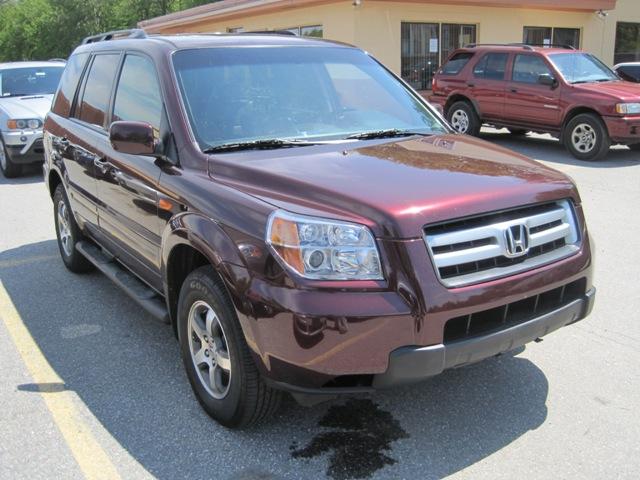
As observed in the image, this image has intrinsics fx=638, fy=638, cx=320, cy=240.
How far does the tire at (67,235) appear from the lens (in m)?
5.48

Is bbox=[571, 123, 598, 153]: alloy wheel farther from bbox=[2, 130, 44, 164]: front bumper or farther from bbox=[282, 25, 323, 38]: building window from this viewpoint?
bbox=[2, 130, 44, 164]: front bumper

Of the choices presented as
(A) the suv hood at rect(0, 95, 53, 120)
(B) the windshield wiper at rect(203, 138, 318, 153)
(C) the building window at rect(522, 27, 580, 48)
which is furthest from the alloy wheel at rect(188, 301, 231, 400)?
(C) the building window at rect(522, 27, 580, 48)

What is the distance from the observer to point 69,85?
5555 mm

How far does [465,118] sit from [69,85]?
9332mm

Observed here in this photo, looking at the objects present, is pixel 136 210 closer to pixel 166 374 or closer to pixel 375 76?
pixel 166 374

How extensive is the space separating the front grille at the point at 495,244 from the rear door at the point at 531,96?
9.09 m

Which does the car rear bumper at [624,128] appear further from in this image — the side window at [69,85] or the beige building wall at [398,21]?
the side window at [69,85]

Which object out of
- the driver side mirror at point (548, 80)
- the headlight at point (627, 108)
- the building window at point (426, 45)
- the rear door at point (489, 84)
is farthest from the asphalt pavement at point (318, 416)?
the building window at point (426, 45)

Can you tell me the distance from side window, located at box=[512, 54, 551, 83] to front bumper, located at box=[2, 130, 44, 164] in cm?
858

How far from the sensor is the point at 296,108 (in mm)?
3814

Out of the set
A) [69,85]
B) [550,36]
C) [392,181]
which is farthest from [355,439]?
[550,36]

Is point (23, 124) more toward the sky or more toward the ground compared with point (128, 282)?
more toward the sky

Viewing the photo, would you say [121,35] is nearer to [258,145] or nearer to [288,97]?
[288,97]

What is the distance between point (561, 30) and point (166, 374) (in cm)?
2113
